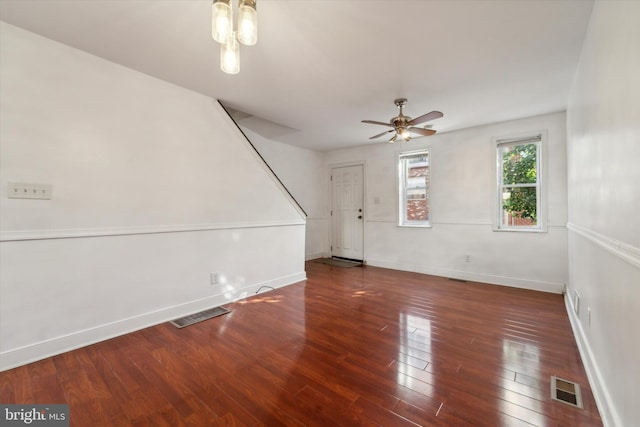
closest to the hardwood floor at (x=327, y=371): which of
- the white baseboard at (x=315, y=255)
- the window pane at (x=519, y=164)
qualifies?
the window pane at (x=519, y=164)

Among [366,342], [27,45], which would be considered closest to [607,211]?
[366,342]

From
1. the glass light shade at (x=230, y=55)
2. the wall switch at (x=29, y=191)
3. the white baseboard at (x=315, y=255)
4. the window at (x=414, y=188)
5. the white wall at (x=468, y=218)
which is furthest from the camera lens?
the white baseboard at (x=315, y=255)

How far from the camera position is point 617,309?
51.6 inches

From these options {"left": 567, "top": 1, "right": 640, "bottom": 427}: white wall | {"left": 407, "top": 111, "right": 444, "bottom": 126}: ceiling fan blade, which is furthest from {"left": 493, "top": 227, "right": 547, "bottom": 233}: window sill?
{"left": 407, "top": 111, "right": 444, "bottom": 126}: ceiling fan blade

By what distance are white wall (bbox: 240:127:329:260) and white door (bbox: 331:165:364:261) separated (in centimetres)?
25

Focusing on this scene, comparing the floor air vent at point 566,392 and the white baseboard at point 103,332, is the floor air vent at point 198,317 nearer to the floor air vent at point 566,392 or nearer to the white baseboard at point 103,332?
the white baseboard at point 103,332

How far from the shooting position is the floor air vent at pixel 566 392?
5.30 ft

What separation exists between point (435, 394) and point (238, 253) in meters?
2.59

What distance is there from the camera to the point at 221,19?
47.6 inches

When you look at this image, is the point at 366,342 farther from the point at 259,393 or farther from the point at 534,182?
the point at 534,182

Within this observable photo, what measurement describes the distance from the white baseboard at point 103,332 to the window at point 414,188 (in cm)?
330

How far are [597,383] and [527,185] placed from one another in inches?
121

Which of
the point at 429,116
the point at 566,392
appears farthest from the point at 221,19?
the point at 566,392

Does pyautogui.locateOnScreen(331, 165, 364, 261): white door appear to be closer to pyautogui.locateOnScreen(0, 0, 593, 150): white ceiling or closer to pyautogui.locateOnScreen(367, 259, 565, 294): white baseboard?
pyautogui.locateOnScreen(367, 259, 565, 294): white baseboard
